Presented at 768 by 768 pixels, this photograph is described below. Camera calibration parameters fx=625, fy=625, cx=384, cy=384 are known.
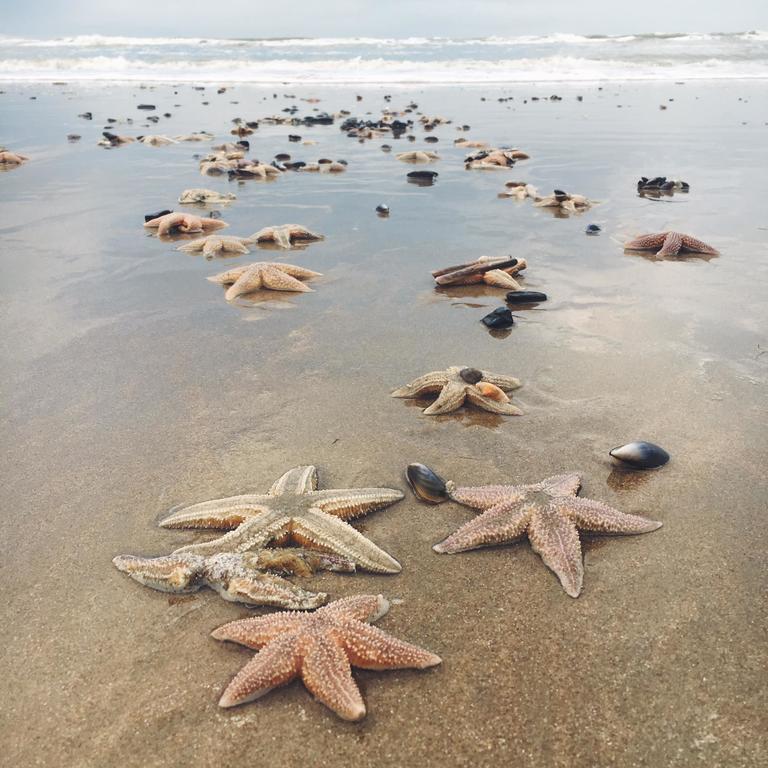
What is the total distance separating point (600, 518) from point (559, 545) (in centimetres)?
33

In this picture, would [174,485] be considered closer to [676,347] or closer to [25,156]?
[676,347]

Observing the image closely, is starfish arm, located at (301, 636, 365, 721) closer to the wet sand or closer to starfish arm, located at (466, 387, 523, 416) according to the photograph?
Answer: the wet sand

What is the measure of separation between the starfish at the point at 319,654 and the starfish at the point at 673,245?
22.4 ft

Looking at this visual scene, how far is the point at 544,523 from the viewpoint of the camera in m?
3.39

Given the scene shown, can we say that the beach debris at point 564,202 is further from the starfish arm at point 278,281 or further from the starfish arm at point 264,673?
the starfish arm at point 264,673

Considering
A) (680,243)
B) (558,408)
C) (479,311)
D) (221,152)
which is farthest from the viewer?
(221,152)

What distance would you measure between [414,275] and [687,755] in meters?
5.88

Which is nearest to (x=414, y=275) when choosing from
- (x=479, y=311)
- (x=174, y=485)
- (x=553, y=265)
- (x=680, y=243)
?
(x=479, y=311)

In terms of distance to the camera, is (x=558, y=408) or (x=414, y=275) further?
(x=414, y=275)

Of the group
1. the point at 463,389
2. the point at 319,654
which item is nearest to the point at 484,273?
the point at 463,389

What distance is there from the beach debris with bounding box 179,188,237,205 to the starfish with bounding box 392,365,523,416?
7.24m

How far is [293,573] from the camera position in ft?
10.4

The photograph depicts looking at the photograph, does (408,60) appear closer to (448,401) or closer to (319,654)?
(448,401)

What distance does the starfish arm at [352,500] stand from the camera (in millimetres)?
3502
